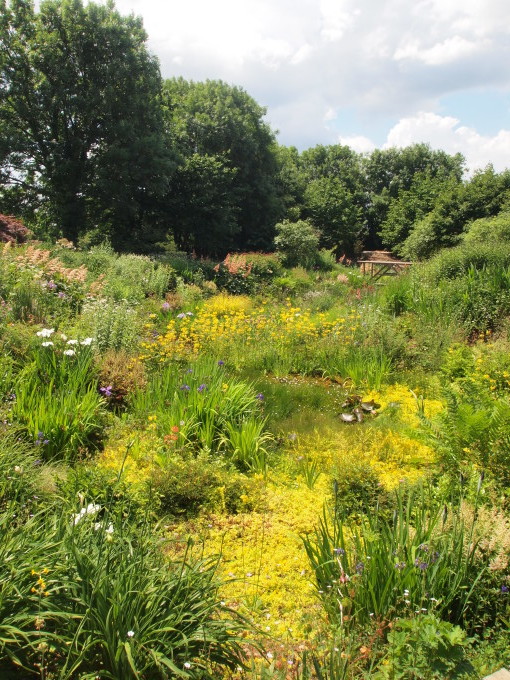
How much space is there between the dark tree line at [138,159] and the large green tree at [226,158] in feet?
0.21

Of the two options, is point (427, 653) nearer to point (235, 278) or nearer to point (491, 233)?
point (235, 278)

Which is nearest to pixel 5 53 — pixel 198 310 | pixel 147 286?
pixel 147 286

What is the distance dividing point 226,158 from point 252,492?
23648 millimetres

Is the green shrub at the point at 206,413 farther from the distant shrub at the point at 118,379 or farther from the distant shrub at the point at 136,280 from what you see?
the distant shrub at the point at 136,280

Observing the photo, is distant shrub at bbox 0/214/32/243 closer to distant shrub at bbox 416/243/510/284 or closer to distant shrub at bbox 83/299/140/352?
distant shrub at bbox 83/299/140/352

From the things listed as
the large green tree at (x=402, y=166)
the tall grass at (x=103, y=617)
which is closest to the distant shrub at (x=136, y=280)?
the tall grass at (x=103, y=617)

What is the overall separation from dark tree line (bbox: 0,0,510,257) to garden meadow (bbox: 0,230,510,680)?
39.8 ft

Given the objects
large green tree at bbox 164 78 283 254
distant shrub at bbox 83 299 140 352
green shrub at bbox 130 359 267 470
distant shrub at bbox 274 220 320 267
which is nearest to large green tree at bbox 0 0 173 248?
large green tree at bbox 164 78 283 254

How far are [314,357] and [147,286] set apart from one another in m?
4.93

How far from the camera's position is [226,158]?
25484 millimetres

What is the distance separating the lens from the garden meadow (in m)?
2.13

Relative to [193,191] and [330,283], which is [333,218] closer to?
[193,191]

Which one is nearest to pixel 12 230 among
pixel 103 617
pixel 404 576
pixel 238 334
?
pixel 238 334

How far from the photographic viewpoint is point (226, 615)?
271cm
